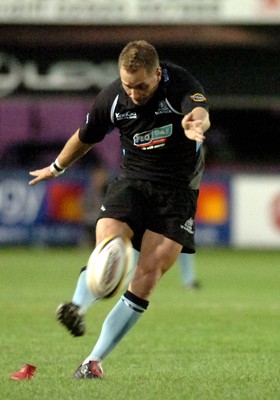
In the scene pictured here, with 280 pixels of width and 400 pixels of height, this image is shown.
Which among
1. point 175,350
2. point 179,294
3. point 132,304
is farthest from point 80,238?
point 132,304

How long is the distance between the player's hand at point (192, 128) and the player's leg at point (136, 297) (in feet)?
3.09

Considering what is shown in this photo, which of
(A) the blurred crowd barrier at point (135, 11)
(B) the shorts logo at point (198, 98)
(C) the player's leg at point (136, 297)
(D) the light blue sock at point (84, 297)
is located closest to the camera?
(B) the shorts logo at point (198, 98)

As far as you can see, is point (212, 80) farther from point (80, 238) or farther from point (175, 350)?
point (175, 350)

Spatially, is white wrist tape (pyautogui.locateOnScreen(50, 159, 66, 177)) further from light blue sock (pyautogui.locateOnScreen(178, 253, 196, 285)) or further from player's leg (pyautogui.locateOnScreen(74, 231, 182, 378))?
light blue sock (pyautogui.locateOnScreen(178, 253, 196, 285))

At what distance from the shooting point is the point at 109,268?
6.96m

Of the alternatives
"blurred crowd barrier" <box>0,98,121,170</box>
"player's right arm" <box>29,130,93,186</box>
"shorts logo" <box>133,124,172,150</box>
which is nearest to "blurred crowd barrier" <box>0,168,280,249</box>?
"blurred crowd barrier" <box>0,98,121,170</box>

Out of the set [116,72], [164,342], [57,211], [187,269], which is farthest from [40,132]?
[164,342]

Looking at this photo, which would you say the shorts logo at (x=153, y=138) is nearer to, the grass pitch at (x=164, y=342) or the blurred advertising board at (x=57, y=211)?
the grass pitch at (x=164, y=342)

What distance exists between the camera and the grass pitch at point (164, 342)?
7.07m

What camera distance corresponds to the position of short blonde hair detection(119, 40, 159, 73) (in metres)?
7.03

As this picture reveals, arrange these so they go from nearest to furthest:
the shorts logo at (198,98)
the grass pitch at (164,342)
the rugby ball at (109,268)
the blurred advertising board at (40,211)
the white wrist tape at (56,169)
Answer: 1. the rugby ball at (109,268)
2. the grass pitch at (164,342)
3. the shorts logo at (198,98)
4. the white wrist tape at (56,169)
5. the blurred advertising board at (40,211)

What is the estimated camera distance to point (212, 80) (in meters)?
20.7

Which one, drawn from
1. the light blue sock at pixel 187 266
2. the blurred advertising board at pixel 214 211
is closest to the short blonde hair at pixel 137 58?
the light blue sock at pixel 187 266

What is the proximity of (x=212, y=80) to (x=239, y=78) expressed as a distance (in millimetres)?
513
